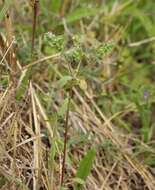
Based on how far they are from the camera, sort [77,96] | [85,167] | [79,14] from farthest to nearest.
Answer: [79,14], [77,96], [85,167]

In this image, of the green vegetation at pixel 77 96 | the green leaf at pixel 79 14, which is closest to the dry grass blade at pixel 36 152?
the green vegetation at pixel 77 96

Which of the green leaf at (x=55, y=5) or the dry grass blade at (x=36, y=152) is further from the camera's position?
the green leaf at (x=55, y=5)

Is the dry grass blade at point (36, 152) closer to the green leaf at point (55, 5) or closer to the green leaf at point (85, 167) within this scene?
the green leaf at point (85, 167)

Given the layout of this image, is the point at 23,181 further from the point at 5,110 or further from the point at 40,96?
the point at 40,96

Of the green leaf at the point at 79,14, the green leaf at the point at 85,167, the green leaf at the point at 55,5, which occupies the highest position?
the green leaf at the point at 55,5

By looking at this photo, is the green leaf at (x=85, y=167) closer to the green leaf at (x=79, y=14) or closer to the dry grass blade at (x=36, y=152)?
the dry grass blade at (x=36, y=152)

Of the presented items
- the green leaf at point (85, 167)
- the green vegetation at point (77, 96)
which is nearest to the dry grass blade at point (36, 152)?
the green vegetation at point (77, 96)

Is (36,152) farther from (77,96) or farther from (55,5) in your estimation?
(55,5)

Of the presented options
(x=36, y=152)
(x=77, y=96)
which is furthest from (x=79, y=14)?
(x=36, y=152)

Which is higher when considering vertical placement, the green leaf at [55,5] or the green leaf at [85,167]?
the green leaf at [55,5]
